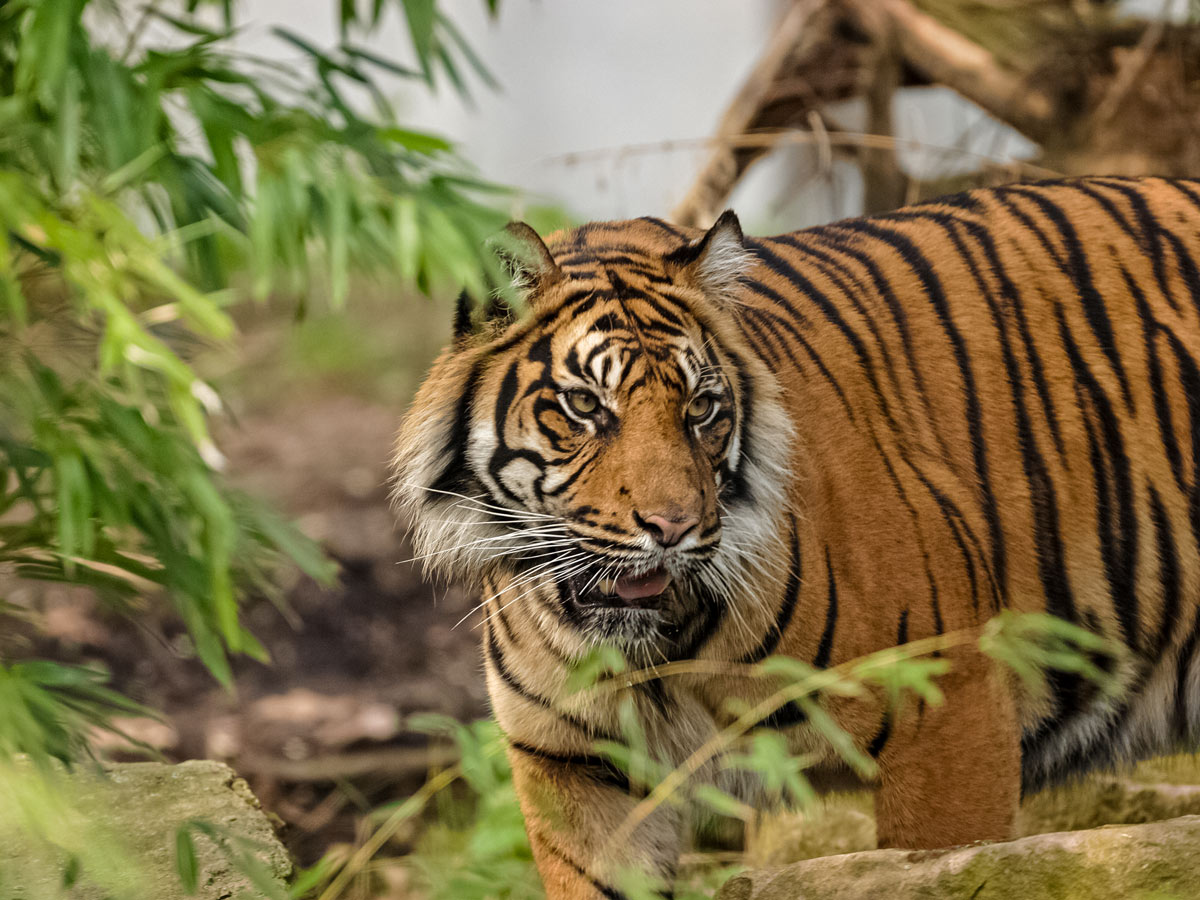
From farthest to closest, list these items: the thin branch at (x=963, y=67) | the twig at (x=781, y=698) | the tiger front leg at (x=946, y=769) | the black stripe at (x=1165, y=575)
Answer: the thin branch at (x=963, y=67) < the black stripe at (x=1165, y=575) < the tiger front leg at (x=946, y=769) < the twig at (x=781, y=698)

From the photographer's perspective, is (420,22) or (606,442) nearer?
(420,22)

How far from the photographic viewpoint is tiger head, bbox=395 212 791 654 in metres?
1.76

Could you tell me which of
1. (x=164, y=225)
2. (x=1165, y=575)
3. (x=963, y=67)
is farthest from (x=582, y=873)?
(x=963, y=67)

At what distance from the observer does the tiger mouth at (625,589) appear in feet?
5.90

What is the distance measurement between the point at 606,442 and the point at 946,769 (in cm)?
75

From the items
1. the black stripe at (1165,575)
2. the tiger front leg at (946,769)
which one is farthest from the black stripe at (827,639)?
the black stripe at (1165,575)

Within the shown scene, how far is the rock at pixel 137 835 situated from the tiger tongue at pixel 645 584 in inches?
25.2

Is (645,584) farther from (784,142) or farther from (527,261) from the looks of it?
(784,142)

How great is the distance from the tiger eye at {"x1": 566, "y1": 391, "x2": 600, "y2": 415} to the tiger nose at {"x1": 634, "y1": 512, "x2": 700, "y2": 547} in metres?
0.19

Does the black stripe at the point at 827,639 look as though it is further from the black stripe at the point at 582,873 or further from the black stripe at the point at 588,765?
the black stripe at the point at 582,873

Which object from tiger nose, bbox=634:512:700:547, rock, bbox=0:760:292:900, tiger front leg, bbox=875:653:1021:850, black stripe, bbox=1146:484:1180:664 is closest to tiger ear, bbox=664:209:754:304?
tiger nose, bbox=634:512:700:547

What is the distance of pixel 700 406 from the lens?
185 cm

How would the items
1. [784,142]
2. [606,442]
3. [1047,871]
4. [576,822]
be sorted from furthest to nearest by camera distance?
[784,142] → [576,822] → [606,442] → [1047,871]

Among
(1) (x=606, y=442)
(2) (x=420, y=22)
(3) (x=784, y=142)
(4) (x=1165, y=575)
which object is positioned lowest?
(4) (x=1165, y=575)
